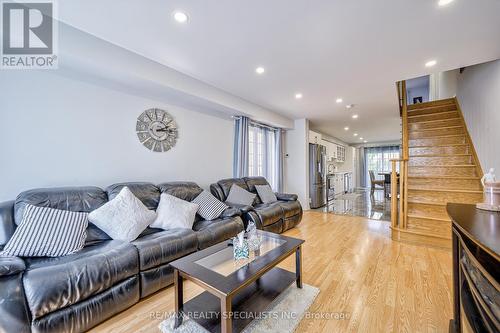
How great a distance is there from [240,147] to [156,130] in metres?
1.63

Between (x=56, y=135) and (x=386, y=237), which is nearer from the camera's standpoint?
(x=56, y=135)

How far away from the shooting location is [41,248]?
1.59 meters

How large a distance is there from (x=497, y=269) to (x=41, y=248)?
285cm

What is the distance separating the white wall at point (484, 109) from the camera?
2.62m

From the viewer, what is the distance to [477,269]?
0.96m

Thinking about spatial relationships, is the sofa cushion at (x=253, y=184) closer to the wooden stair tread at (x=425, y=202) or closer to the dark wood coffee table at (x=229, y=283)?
the dark wood coffee table at (x=229, y=283)

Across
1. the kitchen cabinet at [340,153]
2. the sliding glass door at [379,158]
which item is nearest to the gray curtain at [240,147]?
the kitchen cabinet at [340,153]

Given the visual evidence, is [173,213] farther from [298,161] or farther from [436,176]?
[436,176]

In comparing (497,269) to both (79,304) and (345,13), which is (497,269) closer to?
(345,13)

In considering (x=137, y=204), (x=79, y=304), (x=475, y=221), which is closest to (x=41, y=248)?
(x=79, y=304)

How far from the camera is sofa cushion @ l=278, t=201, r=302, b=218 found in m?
3.57

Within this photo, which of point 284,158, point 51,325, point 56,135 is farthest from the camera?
point 284,158

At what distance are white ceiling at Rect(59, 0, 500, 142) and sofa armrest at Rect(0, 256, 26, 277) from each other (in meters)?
1.94

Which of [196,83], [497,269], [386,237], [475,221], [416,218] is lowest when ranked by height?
[386,237]
